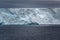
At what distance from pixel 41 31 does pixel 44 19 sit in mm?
Result: 175

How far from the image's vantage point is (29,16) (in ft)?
4.49

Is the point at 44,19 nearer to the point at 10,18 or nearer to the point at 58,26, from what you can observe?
the point at 58,26

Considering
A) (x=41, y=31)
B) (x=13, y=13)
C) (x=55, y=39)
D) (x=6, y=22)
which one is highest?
(x=13, y=13)

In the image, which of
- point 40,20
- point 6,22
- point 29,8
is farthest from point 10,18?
point 40,20

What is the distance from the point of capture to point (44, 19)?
1.37 metres

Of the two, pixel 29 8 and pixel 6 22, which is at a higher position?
pixel 29 8

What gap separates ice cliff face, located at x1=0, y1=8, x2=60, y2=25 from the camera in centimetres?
136

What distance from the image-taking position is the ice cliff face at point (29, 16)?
136 cm

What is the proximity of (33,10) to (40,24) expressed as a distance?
222 millimetres

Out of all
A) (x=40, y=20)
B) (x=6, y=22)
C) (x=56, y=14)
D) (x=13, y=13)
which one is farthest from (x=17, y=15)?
(x=56, y=14)

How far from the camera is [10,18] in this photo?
1359 millimetres

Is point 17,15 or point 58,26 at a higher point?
point 17,15

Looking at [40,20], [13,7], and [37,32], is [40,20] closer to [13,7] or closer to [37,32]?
[37,32]

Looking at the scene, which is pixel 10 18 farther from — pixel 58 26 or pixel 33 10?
pixel 58 26
